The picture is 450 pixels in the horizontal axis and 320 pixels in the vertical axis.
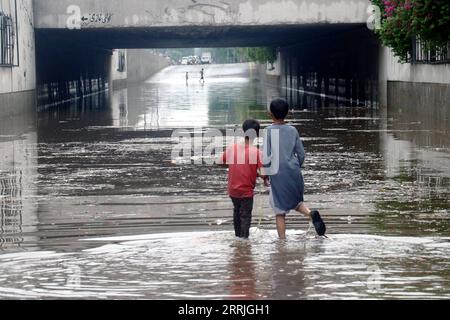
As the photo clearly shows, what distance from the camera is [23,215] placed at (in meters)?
12.9

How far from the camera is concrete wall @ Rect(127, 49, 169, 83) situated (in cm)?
10456

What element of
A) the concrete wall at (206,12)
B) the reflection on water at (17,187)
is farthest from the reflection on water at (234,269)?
the concrete wall at (206,12)

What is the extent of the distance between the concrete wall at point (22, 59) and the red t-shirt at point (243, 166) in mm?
24856

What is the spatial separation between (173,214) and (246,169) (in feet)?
7.55

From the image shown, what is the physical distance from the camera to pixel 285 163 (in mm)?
10727

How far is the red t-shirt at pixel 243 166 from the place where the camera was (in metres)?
10.7

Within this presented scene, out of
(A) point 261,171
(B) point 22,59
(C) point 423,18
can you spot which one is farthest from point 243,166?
(B) point 22,59

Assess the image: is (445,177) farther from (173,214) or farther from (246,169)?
(246,169)

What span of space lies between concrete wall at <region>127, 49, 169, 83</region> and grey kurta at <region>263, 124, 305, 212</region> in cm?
9175

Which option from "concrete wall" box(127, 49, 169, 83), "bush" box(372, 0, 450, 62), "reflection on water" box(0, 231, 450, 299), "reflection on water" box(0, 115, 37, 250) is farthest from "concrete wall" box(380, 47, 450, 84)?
"concrete wall" box(127, 49, 169, 83)

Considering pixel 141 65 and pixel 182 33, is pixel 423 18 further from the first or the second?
pixel 141 65

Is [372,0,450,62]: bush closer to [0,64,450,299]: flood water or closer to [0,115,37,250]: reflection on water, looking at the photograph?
[0,64,450,299]: flood water

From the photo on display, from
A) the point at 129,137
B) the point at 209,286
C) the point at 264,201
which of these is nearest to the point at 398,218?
the point at 264,201

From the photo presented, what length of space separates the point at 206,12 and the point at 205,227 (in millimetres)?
27709
